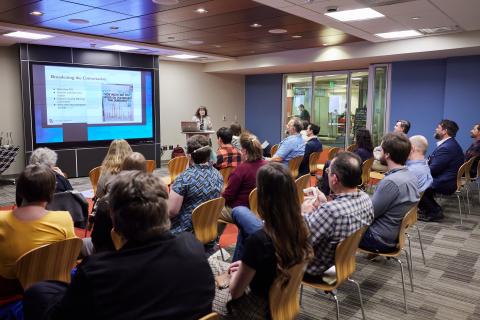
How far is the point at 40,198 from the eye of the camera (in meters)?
2.31

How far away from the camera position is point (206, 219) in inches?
124

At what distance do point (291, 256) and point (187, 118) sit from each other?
10.3 metres

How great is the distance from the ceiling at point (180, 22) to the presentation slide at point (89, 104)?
1563 mm

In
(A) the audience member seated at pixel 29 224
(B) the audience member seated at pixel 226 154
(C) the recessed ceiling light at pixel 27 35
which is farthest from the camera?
(C) the recessed ceiling light at pixel 27 35

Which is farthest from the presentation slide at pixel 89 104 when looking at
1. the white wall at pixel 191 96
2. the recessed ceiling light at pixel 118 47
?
the white wall at pixel 191 96

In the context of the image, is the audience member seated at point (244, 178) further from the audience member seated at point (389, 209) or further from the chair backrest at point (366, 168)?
the chair backrest at point (366, 168)

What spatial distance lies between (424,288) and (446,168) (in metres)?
2.59

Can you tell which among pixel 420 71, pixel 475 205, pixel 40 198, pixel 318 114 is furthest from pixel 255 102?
pixel 40 198

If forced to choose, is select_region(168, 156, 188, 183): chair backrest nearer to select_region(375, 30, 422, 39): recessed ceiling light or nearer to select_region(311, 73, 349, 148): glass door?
select_region(375, 30, 422, 39): recessed ceiling light

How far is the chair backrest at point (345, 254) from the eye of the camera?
2.28 meters

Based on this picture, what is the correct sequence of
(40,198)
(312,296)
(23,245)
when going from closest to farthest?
(23,245) < (40,198) < (312,296)

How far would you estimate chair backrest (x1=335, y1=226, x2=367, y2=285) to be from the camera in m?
2.28

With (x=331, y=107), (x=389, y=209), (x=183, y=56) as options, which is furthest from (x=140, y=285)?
(x=331, y=107)

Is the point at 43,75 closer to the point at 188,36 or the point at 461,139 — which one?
the point at 188,36
